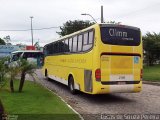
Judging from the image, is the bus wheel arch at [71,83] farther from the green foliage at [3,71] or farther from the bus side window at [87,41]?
the green foliage at [3,71]

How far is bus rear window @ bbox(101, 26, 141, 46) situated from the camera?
15.4 m

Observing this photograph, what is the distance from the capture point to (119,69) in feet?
50.3

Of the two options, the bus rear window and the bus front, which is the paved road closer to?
the bus front

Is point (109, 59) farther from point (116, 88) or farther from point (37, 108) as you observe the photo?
point (37, 108)

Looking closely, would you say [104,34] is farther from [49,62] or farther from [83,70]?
[49,62]

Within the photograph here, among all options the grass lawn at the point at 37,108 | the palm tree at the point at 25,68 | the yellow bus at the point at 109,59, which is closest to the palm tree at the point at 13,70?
the palm tree at the point at 25,68

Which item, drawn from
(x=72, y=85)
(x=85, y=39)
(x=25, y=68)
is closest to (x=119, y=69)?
(x=85, y=39)

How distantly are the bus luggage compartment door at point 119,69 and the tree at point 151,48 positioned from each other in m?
39.4

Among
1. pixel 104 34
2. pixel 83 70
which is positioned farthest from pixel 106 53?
pixel 83 70

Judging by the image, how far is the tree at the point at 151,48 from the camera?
54.9 m

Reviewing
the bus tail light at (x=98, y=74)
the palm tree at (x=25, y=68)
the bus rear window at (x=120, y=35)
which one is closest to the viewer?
the bus tail light at (x=98, y=74)

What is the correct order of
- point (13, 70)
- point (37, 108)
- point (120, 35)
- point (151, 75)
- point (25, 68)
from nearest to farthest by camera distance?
point (37, 108) → point (120, 35) → point (13, 70) → point (25, 68) → point (151, 75)

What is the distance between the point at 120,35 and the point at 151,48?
133 feet

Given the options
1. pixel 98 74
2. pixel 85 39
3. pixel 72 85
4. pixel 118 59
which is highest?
pixel 85 39
